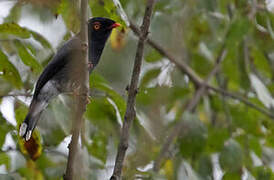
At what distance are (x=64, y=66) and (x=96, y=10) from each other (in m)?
0.90

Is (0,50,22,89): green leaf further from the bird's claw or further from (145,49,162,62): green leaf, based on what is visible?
(145,49,162,62): green leaf

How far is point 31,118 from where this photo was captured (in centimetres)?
404

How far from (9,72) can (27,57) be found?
0.22 meters

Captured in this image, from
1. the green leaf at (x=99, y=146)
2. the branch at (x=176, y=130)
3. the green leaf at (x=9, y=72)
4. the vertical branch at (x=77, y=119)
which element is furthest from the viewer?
the branch at (x=176, y=130)

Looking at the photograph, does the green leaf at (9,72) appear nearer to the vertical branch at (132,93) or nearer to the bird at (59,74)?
the bird at (59,74)

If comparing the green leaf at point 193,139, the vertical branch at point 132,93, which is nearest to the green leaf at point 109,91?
the vertical branch at point 132,93

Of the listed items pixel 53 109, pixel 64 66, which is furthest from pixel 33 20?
pixel 53 109

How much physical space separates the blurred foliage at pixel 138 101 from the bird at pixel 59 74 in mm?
81

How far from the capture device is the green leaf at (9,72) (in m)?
3.60

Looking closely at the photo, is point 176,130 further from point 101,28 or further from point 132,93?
point 132,93

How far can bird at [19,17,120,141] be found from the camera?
402cm

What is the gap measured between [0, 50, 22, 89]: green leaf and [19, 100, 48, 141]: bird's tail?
0.28m

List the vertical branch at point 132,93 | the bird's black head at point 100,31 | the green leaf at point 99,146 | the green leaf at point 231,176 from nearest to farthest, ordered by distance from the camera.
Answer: the vertical branch at point 132,93 → the green leaf at point 231,176 → the green leaf at point 99,146 → the bird's black head at point 100,31

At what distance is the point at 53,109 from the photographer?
4059 millimetres
